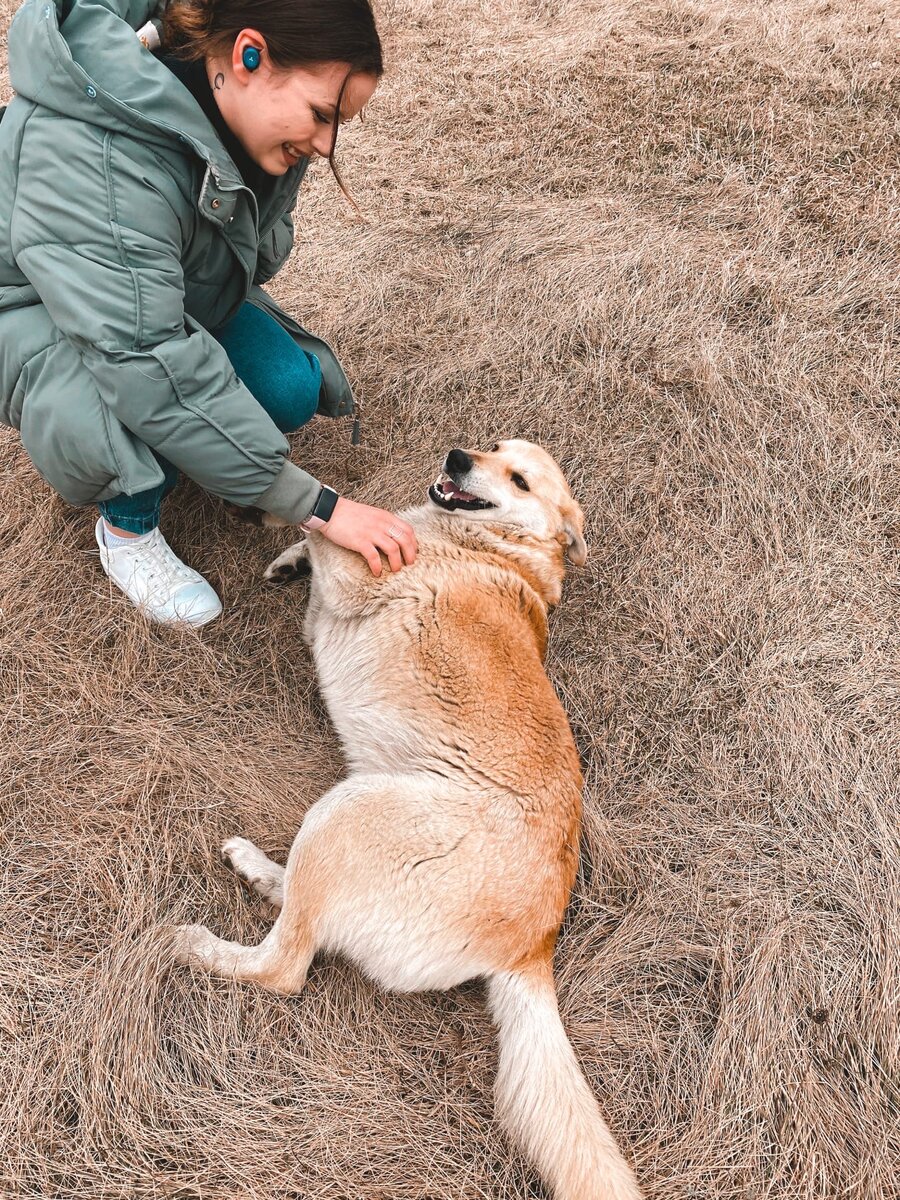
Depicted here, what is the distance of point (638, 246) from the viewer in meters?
4.81

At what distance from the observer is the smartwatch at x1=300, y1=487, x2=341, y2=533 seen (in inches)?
116

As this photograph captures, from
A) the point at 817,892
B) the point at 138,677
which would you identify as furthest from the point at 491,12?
the point at 817,892

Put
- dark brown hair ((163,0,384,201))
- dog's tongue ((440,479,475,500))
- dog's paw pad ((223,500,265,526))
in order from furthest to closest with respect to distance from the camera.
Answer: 1. dog's paw pad ((223,500,265,526))
2. dog's tongue ((440,479,475,500))
3. dark brown hair ((163,0,384,201))

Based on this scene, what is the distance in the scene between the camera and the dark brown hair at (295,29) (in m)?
2.29

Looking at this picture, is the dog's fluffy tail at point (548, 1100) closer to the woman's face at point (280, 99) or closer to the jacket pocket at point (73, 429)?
the jacket pocket at point (73, 429)

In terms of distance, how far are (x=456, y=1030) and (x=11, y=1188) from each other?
131cm

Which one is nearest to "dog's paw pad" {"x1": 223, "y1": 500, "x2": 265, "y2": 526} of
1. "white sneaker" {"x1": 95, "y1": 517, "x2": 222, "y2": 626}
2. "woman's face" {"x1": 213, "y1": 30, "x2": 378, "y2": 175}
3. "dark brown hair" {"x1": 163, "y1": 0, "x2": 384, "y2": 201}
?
"white sneaker" {"x1": 95, "y1": 517, "x2": 222, "y2": 626}

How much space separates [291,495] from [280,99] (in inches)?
49.8

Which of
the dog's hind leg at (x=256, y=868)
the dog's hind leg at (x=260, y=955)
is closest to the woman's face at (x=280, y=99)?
the dog's hind leg at (x=256, y=868)

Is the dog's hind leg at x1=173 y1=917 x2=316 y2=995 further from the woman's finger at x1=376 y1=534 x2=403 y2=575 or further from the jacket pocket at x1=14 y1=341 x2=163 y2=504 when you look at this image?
the jacket pocket at x1=14 y1=341 x2=163 y2=504

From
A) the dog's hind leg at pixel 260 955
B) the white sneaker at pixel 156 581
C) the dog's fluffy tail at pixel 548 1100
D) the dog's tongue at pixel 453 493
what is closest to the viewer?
the dog's fluffy tail at pixel 548 1100

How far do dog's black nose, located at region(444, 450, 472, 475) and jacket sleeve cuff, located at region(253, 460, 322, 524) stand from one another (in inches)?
25.9

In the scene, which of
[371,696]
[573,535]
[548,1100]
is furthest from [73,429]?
[548,1100]

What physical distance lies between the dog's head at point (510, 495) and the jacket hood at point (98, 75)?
59.1 inches
